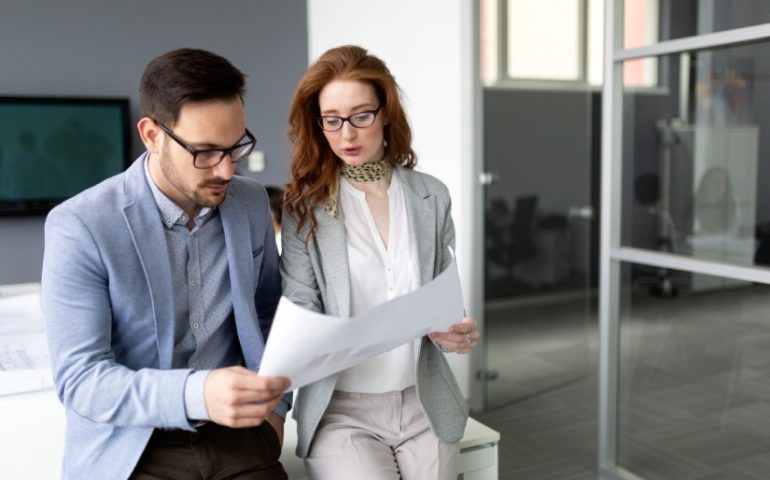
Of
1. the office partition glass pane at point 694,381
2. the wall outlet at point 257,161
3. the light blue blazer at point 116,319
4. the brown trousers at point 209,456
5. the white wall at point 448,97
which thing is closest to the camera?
the light blue blazer at point 116,319

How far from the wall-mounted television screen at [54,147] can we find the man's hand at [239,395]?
3.78m

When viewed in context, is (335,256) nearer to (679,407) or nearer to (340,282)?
(340,282)

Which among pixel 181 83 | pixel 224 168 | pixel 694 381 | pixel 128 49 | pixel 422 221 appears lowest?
pixel 694 381

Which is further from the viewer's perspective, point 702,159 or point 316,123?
point 702,159

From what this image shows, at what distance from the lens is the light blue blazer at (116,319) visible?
131 centimetres

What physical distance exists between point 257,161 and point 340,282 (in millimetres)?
3690

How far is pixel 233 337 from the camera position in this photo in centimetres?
156

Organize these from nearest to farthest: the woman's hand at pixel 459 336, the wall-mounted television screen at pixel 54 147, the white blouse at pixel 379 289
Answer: the woman's hand at pixel 459 336
the white blouse at pixel 379 289
the wall-mounted television screen at pixel 54 147

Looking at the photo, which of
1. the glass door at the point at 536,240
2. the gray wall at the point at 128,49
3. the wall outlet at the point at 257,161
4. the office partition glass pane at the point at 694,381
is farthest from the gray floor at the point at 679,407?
the gray wall at the point at 128,49

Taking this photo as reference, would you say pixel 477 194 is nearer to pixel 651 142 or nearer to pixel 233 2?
pixel 651 142

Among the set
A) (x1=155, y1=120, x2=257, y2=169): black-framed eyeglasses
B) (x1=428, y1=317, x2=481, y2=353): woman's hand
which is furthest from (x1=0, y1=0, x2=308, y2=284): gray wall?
(x1=428, y1=317, x2=481, y2=353): woman's hand

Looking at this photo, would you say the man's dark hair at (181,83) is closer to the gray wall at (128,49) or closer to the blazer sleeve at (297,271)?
the blazer sleeve at (297,271)

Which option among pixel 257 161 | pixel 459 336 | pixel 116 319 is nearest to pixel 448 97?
pixel 257 161

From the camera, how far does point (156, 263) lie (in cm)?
141
